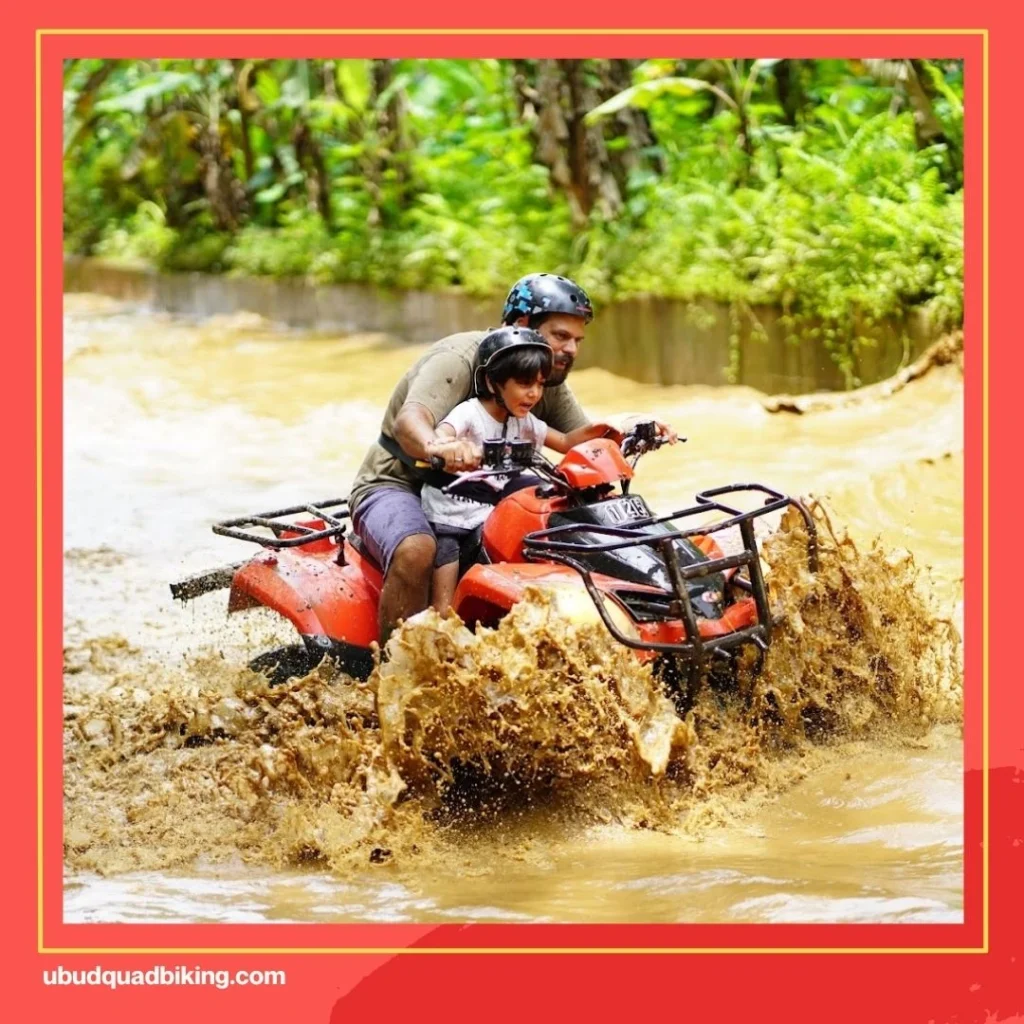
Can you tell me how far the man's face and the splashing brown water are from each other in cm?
101

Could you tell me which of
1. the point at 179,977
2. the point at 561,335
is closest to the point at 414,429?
the point at 561,335

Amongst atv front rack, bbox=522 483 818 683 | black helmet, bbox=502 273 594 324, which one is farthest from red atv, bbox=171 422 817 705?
black helmet, bbox=502 273 594 324

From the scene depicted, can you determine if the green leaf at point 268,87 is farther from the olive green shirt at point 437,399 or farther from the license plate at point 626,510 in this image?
the license plate at point 626,510

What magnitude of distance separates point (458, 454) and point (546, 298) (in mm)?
768

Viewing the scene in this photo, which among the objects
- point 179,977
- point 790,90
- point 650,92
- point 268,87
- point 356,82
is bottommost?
point 179,977

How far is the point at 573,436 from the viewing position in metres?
6.66

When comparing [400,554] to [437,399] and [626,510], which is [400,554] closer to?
[437,399]

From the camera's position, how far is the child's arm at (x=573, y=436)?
6.51m

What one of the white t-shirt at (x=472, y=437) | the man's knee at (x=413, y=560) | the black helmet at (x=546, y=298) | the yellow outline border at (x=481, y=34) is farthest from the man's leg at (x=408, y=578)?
the yellow outline border at (x=481, y=34)

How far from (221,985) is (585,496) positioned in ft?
7.35

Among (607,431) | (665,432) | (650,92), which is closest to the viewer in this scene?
(665,432)

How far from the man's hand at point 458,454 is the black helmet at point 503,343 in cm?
34
